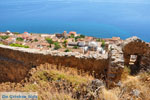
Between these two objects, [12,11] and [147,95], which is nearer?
[147,95]

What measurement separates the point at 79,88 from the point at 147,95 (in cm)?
168

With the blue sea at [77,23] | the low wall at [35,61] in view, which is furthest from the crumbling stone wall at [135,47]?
the blue sea at [77,23]

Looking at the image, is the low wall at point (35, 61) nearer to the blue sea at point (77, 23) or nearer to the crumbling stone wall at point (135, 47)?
the crumbling stone wall at point (135, 47)

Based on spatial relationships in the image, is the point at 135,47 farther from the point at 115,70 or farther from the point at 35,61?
the point at 35,61

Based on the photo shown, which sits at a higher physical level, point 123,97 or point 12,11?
point 12,11

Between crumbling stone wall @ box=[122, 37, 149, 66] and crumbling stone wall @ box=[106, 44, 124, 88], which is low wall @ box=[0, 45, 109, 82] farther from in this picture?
crumbling stone wall @ box=[122, 37, 149, 66]

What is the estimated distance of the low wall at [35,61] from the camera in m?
5.49

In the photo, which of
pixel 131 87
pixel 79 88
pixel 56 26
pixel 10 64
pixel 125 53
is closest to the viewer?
pixel 79 88

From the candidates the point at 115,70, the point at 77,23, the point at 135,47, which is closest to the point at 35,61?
the point at 115,70

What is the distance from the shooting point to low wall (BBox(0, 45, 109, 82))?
549cm

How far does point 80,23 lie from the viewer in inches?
3268

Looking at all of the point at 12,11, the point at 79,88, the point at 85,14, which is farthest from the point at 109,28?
the point at 79,88

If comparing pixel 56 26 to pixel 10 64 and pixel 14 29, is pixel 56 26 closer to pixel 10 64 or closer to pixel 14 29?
pixel 14 29

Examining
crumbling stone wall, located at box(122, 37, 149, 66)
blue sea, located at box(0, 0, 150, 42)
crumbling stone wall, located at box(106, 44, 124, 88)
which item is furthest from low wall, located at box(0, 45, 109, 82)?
blue sea, located at box(0, 0, 150, 42)
